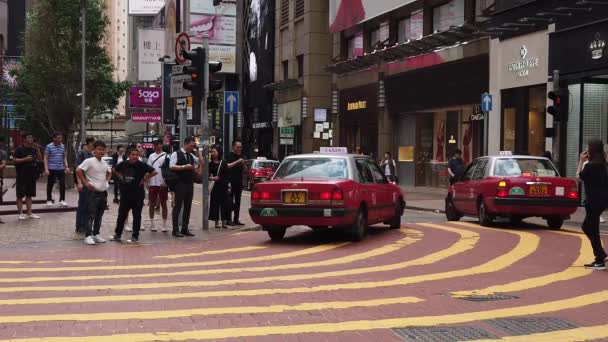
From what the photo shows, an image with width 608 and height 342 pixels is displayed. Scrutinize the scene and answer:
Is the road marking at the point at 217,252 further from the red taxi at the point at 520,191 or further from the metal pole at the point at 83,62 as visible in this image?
the metal pole at the point at 83,62

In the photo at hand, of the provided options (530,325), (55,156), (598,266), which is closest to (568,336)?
(530,325)

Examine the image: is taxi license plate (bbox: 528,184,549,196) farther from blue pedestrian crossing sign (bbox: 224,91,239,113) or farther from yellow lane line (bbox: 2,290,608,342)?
blue pedestrian crossing sign (bbox: 224,91,239,113)

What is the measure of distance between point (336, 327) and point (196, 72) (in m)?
9.52

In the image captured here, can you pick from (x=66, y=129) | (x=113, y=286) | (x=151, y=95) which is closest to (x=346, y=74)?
(x=151, y=95)

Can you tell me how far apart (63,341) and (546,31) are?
21.4 metres

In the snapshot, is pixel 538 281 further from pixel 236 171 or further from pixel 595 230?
pixel 236 171

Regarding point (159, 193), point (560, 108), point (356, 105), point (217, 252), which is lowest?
point (217, 252)

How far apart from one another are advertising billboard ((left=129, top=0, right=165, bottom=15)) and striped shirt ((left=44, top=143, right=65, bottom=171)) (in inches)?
3577

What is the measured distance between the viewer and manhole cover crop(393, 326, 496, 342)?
6195 millimetres

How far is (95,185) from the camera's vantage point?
12906mm

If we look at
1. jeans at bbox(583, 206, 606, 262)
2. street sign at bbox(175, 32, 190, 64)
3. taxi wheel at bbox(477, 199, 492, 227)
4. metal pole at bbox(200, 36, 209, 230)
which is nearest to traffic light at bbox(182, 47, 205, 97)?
metal pole at bbox(200, 36, 209, 230)

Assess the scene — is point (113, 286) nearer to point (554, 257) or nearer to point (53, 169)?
point (554, 257)

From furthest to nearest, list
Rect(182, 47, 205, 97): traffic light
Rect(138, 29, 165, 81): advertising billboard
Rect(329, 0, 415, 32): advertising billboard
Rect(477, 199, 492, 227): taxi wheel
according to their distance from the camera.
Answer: Rect(138, 29, 165, 81): advertising billboard < Rect(329, 0, 415, 32): advertising billboard < Rect(477, 199, 492, 227): taxi wheel < Rect(182, 47, 205, 97): traffic light

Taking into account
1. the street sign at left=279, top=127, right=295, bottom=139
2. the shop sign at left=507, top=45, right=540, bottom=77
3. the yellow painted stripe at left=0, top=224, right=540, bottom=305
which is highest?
the shop sign at left=507, top=45, right=540, bottom=77
